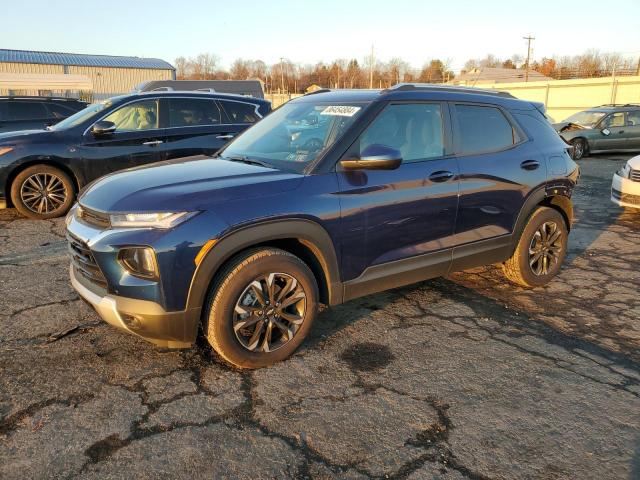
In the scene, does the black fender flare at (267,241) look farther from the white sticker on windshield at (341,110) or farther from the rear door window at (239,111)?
the rear door window at (239,111)

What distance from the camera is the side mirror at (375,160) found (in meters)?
3.24

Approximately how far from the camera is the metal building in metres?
41.9

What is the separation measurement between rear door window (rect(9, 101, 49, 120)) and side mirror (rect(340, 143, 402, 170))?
10986 mm

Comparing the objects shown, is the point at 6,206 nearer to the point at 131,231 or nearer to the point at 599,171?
the point at 131,231

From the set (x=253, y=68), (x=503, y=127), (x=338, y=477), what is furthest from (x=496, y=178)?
(x=253, y=68)

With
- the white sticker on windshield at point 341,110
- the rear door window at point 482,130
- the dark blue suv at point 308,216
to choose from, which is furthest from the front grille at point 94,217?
the rear door window at point 482,130

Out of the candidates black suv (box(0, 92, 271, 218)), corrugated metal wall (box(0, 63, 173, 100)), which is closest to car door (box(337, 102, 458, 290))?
black suv (box(0, 92, 271, 218))

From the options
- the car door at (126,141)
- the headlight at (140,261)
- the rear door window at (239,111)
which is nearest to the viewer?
the headlight at (140,261)

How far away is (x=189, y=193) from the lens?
291cm

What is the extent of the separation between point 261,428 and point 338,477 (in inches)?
21.0

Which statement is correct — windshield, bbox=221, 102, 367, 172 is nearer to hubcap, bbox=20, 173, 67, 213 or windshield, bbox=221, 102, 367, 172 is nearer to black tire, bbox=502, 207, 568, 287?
black tire, bbox=502, 207, 568, 287

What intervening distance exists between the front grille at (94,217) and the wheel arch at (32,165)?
14.2 ft

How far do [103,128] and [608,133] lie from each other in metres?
14.6

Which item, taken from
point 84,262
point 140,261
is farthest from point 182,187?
point 84,262
